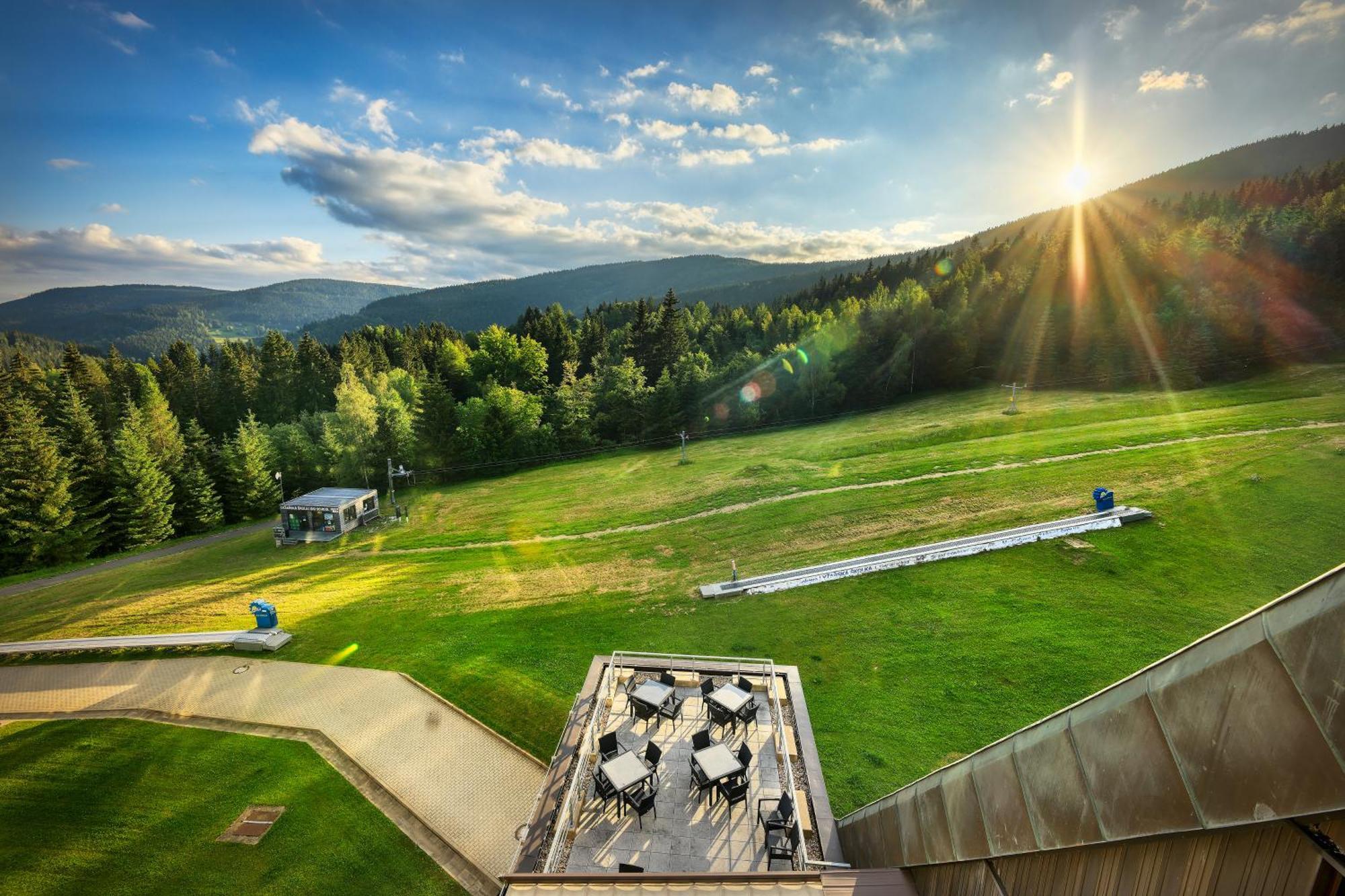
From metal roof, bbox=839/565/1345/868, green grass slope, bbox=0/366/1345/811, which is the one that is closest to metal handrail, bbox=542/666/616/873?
green grass slope, bbox=0/366/1345/811

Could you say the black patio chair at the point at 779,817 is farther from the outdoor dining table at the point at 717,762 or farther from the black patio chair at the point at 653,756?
the black patio chair at the point at 653,756

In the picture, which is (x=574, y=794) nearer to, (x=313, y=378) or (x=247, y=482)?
(x=247, y=482)

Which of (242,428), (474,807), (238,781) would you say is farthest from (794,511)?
(242,428)

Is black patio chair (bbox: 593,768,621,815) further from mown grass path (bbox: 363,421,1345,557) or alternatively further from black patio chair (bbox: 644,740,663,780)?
mown grass path (bbox: 363,421,1345,557)

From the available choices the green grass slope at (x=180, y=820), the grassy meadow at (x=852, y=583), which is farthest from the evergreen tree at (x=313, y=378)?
the green grass slope at (x=180, y=820)

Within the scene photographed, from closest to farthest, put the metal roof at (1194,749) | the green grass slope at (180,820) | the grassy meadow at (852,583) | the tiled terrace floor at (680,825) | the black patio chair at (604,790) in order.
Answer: the metal roof at (1194,749) < the tiled terrace floor at (680,825) < the black patio chair at (604,790) < the green grass slope at (180,820) < the grassy meadow at (852,583)

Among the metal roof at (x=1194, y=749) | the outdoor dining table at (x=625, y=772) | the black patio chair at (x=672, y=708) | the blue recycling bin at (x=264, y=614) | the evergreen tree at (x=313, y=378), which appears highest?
the evergreen tree at (x=313, y=378)

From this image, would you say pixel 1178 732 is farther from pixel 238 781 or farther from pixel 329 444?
pixel 329 444
